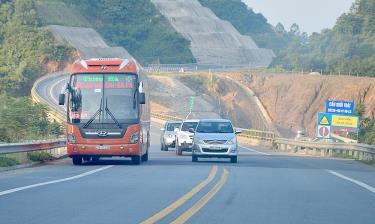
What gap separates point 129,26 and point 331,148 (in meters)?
119

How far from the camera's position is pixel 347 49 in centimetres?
14250

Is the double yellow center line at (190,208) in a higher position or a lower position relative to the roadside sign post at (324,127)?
lower

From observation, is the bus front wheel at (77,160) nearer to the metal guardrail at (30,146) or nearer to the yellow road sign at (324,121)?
the metal guardrail at (30,146)

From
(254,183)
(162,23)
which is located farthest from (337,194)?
(162,23)

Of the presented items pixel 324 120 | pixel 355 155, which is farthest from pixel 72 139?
pixel 324 120

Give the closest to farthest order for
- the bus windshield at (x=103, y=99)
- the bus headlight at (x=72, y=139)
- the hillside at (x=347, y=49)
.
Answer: the bus headlight at (x=72, y=139)
the bus windshield at (x=103, y=99)
the hillside at (x=347, y=49)

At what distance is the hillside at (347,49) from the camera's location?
137 meters

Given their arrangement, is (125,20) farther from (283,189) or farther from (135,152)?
(283,189)

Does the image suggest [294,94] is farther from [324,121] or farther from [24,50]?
[324,121]

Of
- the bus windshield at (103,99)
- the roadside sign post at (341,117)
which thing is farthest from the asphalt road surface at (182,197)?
the roadside sign post at (341,117)

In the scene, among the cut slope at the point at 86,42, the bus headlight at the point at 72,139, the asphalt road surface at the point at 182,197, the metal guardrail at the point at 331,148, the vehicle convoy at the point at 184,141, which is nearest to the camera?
the asphalt road surface at the point at 182,197

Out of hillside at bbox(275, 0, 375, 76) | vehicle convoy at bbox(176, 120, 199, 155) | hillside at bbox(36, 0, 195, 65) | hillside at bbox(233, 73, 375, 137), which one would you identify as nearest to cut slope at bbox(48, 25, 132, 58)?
hillside at bbox(36, 0, 195, 65)

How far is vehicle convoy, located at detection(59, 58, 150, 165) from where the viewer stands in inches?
1288

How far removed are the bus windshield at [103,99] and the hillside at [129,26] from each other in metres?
118
